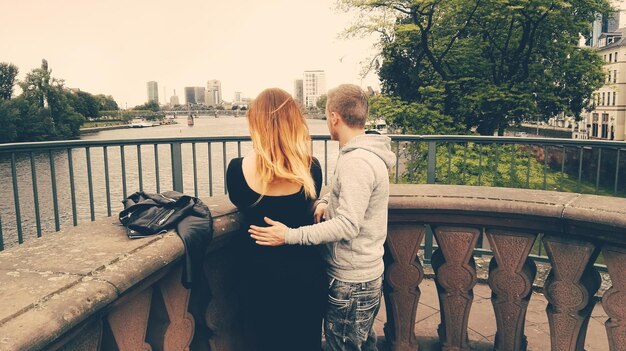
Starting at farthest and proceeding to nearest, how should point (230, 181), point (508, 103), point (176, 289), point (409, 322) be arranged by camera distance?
1. point (508, 103)
2. point (409, 322)
3. point (230, 181)
4. point (176, 289)

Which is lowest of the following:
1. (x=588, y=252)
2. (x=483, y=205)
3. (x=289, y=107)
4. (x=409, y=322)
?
(x=409, y=322)

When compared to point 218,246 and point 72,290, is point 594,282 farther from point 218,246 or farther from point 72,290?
point 72,290

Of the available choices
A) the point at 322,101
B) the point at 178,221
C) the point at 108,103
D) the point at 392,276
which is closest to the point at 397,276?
the point at 392,276

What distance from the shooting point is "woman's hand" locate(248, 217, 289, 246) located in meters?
1.98

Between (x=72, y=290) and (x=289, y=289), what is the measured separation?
927 mm

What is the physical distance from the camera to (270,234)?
198 centimetres

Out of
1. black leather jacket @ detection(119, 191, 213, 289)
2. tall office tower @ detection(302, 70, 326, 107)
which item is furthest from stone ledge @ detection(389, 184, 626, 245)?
tall office tower @ detection(302, 70, 326, 107)

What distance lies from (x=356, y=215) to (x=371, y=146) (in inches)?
11.6

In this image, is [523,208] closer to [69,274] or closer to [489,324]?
[69,274]

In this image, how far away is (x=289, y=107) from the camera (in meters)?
2.10

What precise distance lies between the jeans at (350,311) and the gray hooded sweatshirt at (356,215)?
0.04 m

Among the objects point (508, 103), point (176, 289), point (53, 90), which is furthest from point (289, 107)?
point (53, 90)

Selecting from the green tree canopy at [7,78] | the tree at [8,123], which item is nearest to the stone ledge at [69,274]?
the tree at [8,123]

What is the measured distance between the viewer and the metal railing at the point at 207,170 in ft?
14.3
